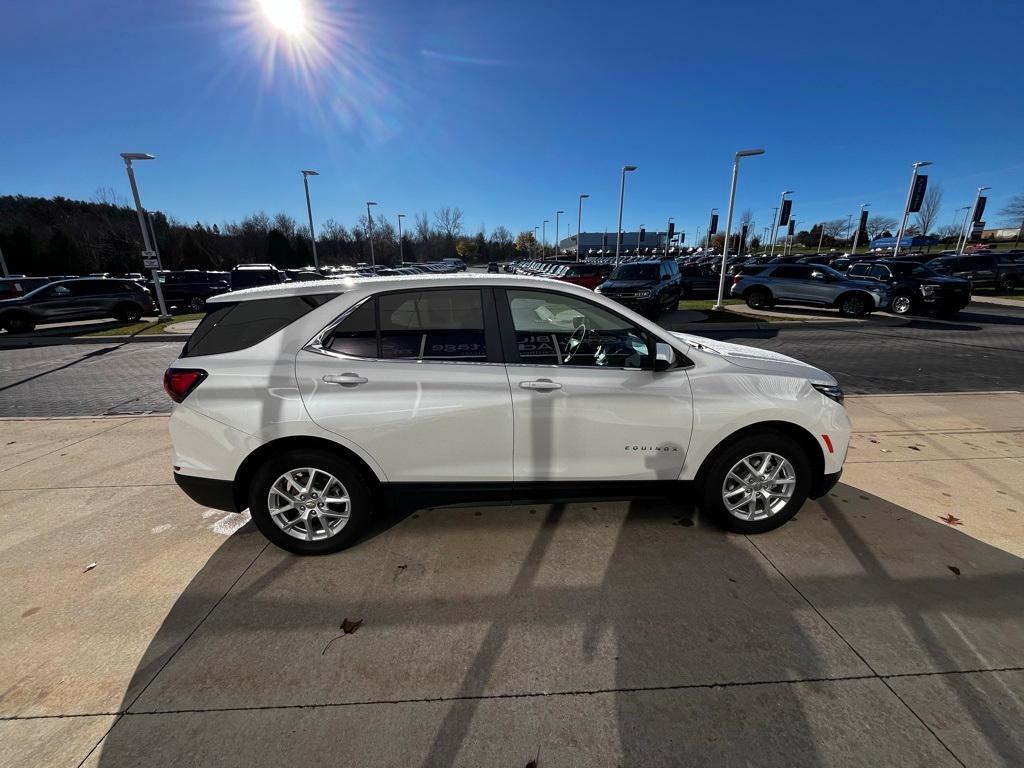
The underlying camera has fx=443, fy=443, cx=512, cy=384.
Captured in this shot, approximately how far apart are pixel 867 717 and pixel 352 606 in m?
2.47

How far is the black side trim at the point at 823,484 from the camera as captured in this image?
118 inches

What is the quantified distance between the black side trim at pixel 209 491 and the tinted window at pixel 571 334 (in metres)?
2.04

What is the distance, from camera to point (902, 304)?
15117 mm

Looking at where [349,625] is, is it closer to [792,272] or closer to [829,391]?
[829,391]

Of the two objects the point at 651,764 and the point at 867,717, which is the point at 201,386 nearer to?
the point at 651,764

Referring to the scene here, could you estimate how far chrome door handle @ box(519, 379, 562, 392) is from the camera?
8.91 feet

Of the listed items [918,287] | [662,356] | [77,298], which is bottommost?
[77,298]

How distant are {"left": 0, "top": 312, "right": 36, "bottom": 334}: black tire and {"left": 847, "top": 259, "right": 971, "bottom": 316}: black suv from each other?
26905 millimetres

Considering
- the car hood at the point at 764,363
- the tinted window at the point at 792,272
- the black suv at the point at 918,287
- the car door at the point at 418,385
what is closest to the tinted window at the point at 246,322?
the car door at the point at 418,385

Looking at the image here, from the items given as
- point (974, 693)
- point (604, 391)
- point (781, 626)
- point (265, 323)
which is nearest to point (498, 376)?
point (604, 391)

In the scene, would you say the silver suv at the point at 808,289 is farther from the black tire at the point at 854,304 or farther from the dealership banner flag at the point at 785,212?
the dealership banner flag at the point at 785,212

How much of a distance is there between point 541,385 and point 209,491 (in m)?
2.19

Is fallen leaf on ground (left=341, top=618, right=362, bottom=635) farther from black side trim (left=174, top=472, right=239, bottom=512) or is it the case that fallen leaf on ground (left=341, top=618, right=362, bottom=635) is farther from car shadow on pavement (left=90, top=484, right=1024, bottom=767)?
black side trim (left=174, top=472, right=239, bottom=512)

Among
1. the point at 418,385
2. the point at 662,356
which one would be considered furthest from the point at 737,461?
the point at 418,385
